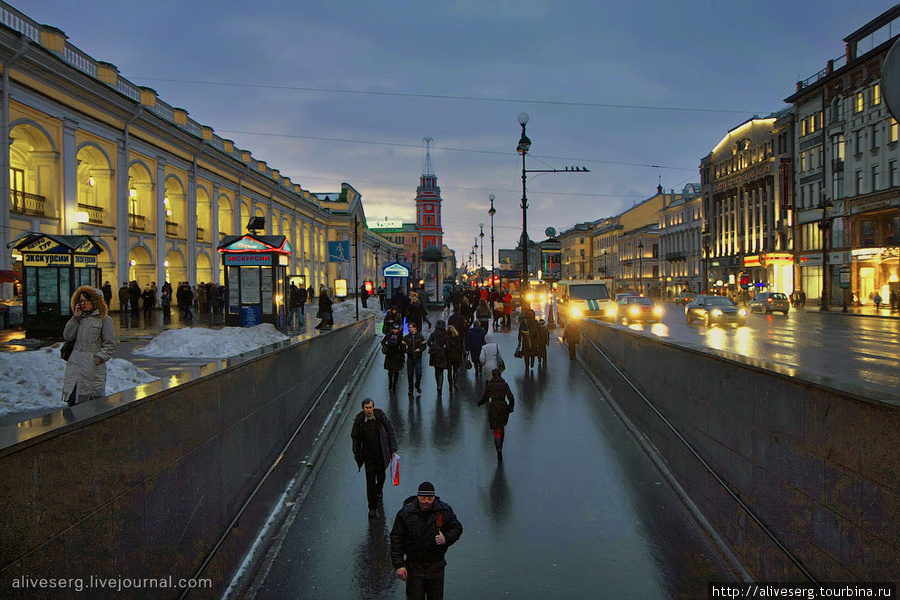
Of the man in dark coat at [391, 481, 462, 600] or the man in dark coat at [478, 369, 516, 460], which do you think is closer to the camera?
the man in dark coat at [391, 481, 462, 600]

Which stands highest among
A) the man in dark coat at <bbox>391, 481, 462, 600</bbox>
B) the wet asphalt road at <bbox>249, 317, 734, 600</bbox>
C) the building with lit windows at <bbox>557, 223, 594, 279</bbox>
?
the building with lit windows at <bbox>557, 223, 594, 279</bbox>

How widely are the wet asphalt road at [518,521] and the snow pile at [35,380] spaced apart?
333 centimetres

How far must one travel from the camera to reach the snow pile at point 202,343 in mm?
15078

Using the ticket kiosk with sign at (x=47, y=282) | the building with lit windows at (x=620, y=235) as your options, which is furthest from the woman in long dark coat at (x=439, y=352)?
the building with lit windows at (x=620, y=235)

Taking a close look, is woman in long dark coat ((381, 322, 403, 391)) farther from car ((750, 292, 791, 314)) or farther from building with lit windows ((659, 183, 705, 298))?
building with lit windows ((659, 183, 705, 298))

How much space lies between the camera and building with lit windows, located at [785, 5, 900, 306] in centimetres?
4553

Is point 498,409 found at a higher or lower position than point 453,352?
lower

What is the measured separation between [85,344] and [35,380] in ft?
9.38

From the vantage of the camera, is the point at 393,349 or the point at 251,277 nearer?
the point at 393,349

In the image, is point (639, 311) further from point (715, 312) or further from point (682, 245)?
point (682, 245)

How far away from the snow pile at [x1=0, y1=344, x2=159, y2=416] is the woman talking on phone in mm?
1853

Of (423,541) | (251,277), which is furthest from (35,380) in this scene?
(251,277)

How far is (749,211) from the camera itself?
72938mm

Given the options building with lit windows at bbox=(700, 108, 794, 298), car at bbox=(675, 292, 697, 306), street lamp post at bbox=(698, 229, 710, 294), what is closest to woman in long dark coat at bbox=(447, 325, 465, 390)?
car at bbox=(675, 292, 697, 306)
